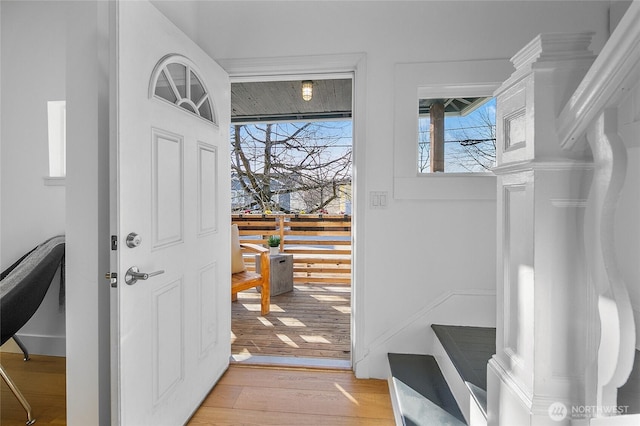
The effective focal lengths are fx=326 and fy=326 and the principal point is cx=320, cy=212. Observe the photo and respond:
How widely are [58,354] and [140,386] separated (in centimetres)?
154

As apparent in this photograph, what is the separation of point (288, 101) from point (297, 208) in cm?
197

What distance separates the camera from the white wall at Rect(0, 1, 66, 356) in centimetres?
226

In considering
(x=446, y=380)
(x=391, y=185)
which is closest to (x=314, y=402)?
(x=446, y=380)

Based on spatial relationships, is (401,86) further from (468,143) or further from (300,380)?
(300,380)

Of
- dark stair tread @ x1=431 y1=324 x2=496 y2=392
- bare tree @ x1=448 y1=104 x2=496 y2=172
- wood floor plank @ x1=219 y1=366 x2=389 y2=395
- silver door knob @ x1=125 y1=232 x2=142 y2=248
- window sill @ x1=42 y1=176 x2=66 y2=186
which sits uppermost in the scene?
bare tree @ x1=448 y1=104 x2=496 y2=172

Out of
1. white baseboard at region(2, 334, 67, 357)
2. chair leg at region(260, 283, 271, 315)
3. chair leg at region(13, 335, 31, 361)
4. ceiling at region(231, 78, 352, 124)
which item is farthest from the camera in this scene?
ceiling at region(231, 78, 352, 124)

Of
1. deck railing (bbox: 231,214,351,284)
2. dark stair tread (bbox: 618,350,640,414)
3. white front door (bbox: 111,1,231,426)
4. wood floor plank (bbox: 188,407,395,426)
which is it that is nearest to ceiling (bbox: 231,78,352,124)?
deck railing (bbox: 231,214,351,284)

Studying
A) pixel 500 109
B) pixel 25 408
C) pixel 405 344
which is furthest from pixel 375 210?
pixel 25 408

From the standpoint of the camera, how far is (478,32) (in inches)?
77.0

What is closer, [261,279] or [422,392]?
[422,392]

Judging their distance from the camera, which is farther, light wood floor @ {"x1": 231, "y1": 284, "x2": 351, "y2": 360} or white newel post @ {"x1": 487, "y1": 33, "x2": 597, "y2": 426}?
light wood floor @ {"x1": 231, "y1": 284, "x2": 351, "y2": 360}

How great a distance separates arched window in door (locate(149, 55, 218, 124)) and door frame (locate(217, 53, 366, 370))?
40cm

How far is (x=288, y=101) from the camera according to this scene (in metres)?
4.04

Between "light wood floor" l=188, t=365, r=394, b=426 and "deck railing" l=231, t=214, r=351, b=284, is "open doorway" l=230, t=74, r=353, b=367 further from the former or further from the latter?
"light wood floor" l=188, t=365, r=394, b=426
